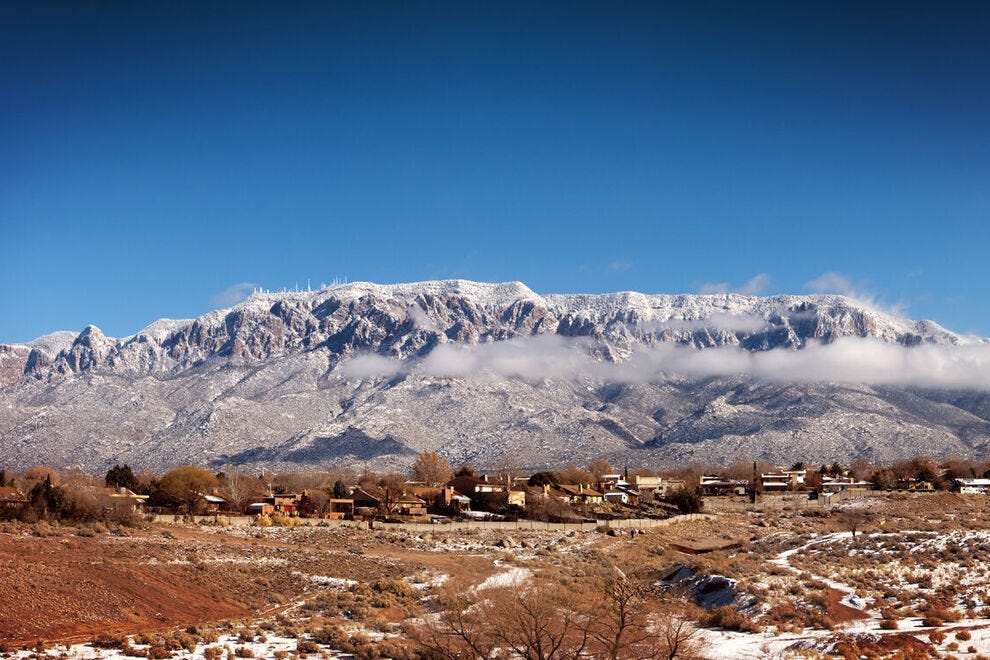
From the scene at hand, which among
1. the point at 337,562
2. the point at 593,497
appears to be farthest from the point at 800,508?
the point at 337,562

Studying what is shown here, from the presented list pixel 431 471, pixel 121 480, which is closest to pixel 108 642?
pixel 121 480

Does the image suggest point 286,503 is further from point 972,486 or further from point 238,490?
point 972,486

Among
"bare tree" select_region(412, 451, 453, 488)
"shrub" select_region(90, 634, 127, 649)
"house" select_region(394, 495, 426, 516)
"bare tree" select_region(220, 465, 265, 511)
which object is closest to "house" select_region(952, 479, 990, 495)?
"house" select_region(394, 495, 426, 516)

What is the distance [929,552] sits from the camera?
50000mm

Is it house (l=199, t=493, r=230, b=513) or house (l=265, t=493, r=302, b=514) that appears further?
house (l=265, t=493, r=302, b=514)

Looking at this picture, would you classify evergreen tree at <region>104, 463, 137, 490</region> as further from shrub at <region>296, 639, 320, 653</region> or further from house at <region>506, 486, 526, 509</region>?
shrub at <region>296, 639, 320, 653</region>

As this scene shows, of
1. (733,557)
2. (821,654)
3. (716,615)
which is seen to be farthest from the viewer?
(733,557)

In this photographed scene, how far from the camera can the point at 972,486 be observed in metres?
115

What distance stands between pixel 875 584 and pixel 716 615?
881 cm

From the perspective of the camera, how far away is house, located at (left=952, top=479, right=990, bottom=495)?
110400 millimetres

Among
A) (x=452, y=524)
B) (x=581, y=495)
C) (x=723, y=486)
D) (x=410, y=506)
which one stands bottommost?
(x=452, y=524)

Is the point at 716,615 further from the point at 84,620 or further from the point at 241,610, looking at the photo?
the point at 84,620

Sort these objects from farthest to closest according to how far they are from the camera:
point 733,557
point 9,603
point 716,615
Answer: point 733,557, point 716,615, point 9,603

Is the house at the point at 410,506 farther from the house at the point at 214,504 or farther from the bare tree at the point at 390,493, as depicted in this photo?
the house at the point at 214,504
